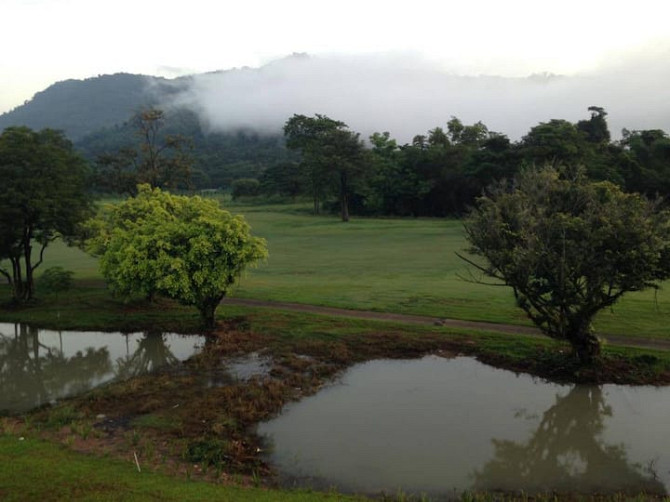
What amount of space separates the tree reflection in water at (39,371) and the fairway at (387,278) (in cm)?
768

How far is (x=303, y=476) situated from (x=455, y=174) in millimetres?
73854

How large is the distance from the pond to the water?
8.29 metres

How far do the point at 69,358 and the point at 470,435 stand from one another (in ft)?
57.0

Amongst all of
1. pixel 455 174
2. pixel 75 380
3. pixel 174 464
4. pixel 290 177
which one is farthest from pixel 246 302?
pixel 290 177

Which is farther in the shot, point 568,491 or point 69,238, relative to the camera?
point 69,238

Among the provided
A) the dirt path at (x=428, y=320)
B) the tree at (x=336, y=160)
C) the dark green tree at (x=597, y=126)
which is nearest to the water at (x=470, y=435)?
the dirt path at (x=428, y=320)

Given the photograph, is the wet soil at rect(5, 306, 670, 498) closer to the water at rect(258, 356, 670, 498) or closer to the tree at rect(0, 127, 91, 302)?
the water at rect(258, 356, 670, 498)

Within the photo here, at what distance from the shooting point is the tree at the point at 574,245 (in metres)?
18.5

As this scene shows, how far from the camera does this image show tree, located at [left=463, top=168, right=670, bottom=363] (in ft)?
60.8

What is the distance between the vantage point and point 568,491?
1347 centimetres

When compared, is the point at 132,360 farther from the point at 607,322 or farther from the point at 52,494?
the point at 607,322

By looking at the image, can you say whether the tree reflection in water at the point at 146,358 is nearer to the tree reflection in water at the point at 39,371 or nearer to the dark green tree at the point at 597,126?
the tree reflection in water at the point at 39,371

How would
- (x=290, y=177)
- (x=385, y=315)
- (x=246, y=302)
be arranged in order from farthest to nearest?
(x=290, y=177) → (x=246, y=302) → (x=385, y=315)

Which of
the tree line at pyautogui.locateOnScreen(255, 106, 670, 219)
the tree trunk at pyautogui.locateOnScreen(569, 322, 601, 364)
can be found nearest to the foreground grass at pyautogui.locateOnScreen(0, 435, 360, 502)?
the tree trunk at pyautogui.locateOnScreen(569, 322, 601, 364)
